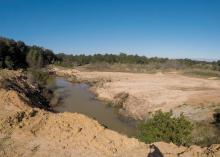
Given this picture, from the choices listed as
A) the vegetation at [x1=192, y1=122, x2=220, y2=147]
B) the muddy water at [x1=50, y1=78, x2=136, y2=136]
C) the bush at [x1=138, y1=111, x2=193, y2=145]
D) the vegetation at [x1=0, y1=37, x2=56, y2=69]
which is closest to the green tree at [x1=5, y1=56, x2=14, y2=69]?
the vegetation at [x1=0, y1=37, x2=56, y2=69]

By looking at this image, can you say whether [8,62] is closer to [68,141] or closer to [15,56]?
[15,56]

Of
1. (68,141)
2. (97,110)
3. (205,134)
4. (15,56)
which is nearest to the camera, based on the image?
(68,141)

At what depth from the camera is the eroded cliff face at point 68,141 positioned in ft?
46.0

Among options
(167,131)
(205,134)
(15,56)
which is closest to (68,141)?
(167,131)

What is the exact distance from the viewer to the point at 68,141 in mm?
14914

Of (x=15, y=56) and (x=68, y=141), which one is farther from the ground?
(x=15, y=56)

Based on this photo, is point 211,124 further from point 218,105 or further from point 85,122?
point 85,122

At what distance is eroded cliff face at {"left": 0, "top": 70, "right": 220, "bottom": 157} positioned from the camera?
46.0 feet

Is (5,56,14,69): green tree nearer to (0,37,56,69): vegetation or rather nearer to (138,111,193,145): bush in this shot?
(0,37,56,69): vegetation

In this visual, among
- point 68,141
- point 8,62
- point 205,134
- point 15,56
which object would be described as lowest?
point 205,134

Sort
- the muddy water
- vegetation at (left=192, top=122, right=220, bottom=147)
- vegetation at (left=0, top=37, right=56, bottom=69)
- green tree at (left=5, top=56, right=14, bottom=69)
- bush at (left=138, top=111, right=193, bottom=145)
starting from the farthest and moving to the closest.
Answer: vegetation at (left=0, top=37, right=56, bottom=69)
green tree at (left=5, top=56, right=14, bottom=69)
the muddy water
vegetation at (left=192, top=122, right=220, bottom=147)
bush at (left=138, top=111, right=193, bottom=145)

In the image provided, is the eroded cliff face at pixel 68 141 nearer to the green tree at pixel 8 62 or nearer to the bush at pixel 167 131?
the bush at pixel 167 131

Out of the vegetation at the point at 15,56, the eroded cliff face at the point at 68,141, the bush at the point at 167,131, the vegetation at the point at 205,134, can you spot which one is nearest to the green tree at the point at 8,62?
the vegetation at the point at 15,56

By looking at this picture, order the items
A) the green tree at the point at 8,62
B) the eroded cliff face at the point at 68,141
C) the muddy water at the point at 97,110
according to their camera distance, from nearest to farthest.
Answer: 1. the eroded cliff face at the point at 68,141
2. the muddy water at the point at 97,110
3. the green tree at the point at 8,62
